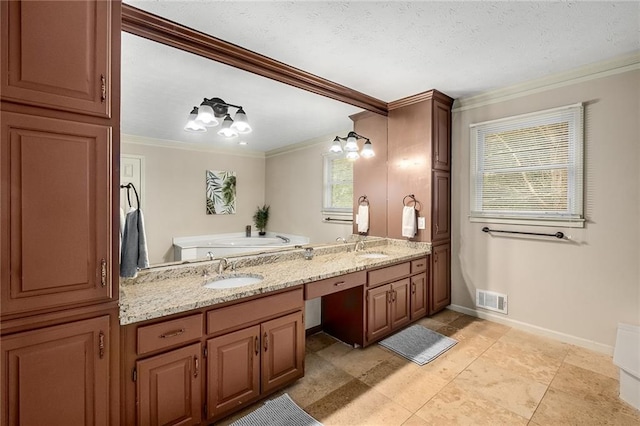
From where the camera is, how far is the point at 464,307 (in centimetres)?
350

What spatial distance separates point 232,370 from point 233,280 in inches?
24.6

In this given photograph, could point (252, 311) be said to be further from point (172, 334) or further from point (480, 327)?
point (480, 327)

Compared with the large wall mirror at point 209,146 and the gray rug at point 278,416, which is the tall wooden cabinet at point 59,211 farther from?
the gray rug at point 278,416

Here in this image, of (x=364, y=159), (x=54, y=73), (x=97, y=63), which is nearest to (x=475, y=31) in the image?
(x=364, y=159)

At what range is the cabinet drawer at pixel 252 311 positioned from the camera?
170 cm

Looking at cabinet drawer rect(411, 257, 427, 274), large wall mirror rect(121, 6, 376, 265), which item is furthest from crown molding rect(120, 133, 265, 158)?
cabinet drawer rect(411, 257, 427, 274)

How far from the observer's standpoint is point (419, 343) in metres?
2.77

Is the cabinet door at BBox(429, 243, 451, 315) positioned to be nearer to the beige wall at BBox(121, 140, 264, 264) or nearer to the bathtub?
the bathtub

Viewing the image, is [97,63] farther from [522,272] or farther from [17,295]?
[522,272]

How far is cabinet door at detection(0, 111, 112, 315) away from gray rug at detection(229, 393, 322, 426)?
3.63ft

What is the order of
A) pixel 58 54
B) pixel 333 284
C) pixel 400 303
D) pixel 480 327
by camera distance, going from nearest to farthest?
1. pixel 58 54
2. pixel 333 284
3. pixel 400 303
4. pixel 480 327

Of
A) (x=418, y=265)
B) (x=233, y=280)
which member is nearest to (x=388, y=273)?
(x=418, y=265)

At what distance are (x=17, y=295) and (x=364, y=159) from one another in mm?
3011

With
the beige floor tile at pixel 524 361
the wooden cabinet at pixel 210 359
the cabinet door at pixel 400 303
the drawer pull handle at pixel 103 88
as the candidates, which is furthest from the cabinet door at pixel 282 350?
the beige floor tile at pixel 524 361
